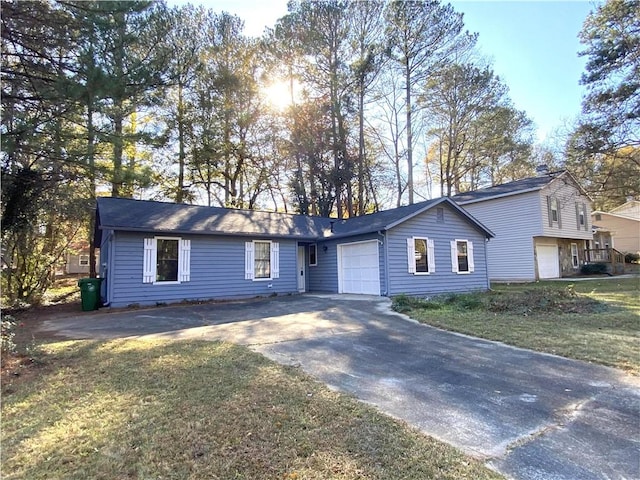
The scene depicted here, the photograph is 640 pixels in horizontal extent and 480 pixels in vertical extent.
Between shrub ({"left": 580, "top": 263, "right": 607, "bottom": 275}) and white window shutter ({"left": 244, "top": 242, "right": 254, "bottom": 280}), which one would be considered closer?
white window shutter ({"left": 244, "top": 242, "right": 254, "bottom": 280})

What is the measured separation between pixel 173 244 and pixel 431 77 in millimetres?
17985

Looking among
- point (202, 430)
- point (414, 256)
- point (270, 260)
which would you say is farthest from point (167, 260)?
point (202, 430)

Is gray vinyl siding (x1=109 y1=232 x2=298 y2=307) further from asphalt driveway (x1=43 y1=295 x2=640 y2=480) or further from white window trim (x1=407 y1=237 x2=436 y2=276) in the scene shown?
white window trim (x1=407 y1=237 x2=436 y2=276)

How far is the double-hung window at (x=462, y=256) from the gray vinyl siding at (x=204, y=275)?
6.48 meters

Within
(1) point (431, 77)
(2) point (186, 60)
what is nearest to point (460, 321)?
(2) point (186, 60)

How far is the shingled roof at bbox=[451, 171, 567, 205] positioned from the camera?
18.6 metres

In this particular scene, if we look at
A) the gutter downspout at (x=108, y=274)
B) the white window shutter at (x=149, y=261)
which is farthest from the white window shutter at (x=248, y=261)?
the gutter downspout at (x=108, y=274)

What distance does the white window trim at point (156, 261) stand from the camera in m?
11.2

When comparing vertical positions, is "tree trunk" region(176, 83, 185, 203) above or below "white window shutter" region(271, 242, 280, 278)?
above

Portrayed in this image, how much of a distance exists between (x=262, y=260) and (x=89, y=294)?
5.64 meters

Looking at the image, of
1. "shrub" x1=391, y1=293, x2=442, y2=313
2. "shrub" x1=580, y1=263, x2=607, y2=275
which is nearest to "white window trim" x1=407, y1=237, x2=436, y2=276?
"shrub" x1=391, y1=293, x2=442, y2=313

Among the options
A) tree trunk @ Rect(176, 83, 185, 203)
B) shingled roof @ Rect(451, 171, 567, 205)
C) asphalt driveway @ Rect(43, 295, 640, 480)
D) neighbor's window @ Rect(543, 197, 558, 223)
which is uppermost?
Result: tree trunk @ Rect(176, 83, 185, 203)

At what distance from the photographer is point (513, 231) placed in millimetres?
19484

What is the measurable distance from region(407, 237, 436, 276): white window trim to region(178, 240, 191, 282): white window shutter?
7.78m
